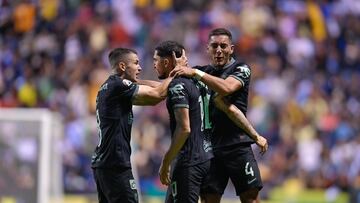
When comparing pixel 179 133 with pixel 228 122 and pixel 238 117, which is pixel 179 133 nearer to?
pixel 238 117

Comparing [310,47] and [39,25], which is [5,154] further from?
[310,47]

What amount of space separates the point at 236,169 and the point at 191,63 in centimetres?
1180

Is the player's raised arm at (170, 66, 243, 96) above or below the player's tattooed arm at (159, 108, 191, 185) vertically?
above

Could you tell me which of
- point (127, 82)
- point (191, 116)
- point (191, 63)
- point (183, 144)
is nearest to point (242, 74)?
point (191, 116)

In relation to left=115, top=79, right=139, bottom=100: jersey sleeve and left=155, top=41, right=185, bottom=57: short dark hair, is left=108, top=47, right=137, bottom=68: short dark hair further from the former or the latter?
left=155, top=41, right=185, bottom=57: short dark hair

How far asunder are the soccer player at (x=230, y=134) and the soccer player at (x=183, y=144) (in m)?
0.55

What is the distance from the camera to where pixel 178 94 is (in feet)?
35.6

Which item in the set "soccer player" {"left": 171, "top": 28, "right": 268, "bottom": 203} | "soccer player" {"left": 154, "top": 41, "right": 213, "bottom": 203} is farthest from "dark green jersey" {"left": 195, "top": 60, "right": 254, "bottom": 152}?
"soccer player" {"left": 154, "top": 41, "right": 213, "bottom": 203}

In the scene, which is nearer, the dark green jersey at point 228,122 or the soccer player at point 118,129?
the soccer player at point 118,129

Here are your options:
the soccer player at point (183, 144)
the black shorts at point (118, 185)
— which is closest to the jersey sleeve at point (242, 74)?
the soccer player at point (183, 144)

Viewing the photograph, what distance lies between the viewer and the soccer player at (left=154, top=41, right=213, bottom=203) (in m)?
10.9

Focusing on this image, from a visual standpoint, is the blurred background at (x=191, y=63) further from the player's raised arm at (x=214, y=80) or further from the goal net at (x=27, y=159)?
the player's raised arm at (x=214, y=80)

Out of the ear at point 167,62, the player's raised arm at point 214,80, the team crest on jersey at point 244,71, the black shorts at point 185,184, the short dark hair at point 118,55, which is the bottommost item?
the black shorts at point 185,184

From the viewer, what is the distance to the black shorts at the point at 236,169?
38.8 feet
